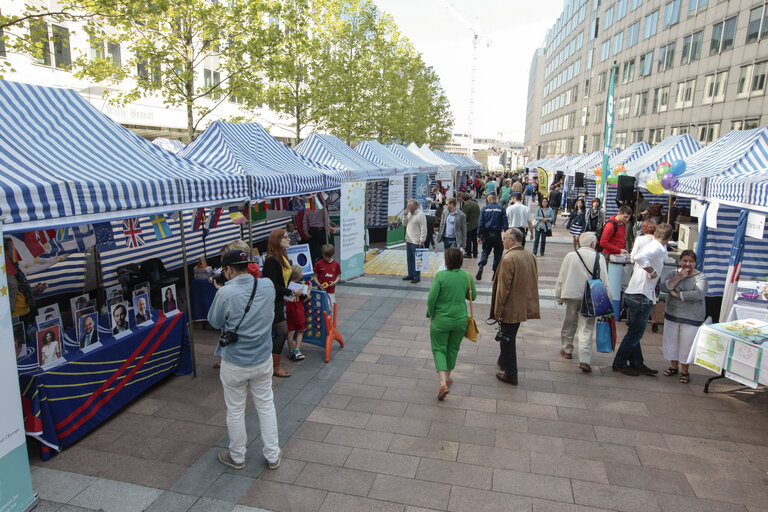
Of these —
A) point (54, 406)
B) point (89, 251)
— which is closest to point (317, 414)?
point (54, 406)

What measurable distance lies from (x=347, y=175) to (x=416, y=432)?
23.5 ft

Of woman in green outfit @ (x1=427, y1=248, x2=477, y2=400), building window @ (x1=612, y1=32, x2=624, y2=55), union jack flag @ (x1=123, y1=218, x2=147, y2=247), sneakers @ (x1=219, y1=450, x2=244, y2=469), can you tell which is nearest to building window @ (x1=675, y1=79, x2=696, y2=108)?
building window @ (x1=612, y1=32, x2=624, y2=55)

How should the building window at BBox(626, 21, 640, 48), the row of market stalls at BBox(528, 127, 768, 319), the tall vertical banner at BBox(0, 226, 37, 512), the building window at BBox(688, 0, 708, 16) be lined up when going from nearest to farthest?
the tall vertical banner at BBox(0, 226, 37, 512)
the row of market stalls at BBox(528, 127, 768, 319)
the building window at BBox(688, 0, 708, 16)
the building window at BBox(626, 21, 640, 48)

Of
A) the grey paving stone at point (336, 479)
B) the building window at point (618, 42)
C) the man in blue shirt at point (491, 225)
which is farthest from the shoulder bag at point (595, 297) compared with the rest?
the building window at point (618, 42)

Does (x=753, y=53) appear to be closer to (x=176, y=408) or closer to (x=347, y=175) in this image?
(x=347, y=175)

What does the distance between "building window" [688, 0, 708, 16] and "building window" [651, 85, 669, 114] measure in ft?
16.5

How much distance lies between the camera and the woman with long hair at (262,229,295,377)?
17.9ft

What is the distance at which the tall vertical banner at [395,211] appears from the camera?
14148 mm

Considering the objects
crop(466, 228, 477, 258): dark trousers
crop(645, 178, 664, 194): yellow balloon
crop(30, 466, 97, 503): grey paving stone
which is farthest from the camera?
crop(466, 228, 477, 258): dark trousers

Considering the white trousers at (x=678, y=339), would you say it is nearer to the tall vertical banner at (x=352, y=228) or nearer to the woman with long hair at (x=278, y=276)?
the woman with long hair at (x=278, y=276)

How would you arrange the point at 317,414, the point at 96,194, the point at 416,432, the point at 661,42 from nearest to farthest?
the point at 96,194, the point at 416,432, the point at 317,414, the point at 661,42

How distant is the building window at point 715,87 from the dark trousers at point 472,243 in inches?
899

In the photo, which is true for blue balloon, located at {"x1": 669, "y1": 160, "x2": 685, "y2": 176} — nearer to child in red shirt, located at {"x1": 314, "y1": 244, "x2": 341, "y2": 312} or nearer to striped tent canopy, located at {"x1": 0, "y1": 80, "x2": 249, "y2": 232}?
child in red shirt, located at {"x1": 314, "y1": 244, "x2": 341, "y2": 312}

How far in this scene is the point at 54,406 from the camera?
13.7 ft
